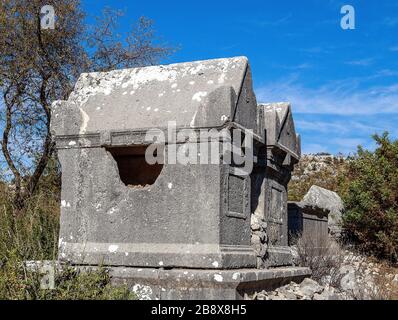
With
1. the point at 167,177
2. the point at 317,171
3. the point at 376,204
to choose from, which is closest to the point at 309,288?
the point at 167,177

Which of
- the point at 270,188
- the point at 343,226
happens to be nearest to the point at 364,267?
the point at 343,226

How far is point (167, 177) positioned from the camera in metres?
5.51

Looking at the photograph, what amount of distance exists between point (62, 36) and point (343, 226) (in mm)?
8767

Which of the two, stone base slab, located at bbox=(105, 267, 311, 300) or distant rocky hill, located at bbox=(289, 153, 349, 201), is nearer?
stone base slab, located at bbox=(105, 267, 311, 300)

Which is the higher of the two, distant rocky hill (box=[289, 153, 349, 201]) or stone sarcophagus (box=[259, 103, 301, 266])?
distant rocky hill (box=[289, 153, 349, 201])

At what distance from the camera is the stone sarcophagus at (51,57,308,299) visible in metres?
5.27

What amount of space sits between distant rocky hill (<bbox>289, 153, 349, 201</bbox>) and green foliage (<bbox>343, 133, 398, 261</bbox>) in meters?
7.37

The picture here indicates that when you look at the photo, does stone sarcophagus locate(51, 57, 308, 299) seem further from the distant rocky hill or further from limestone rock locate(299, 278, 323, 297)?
the distant rocky hill

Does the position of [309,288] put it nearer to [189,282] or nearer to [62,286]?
[189,282]

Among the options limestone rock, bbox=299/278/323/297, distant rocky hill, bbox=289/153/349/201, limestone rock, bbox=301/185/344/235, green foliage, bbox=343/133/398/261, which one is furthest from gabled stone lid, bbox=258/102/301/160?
distant rocky hill, bbox=289/153/349/201

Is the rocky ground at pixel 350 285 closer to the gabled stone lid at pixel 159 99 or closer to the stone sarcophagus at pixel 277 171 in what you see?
the stone sarcophagus at pixel 277 171

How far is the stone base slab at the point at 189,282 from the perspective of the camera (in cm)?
501

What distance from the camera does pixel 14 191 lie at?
12188mm
